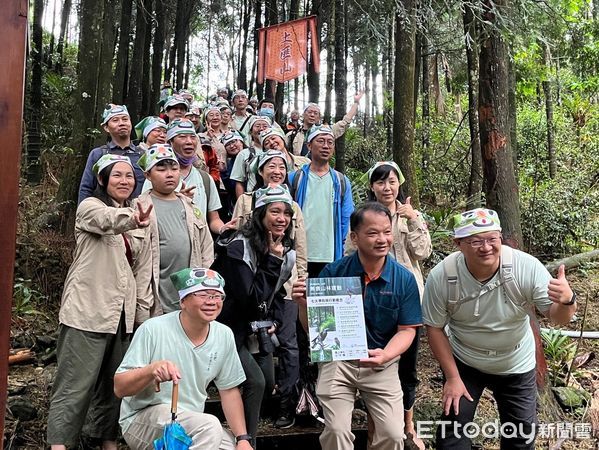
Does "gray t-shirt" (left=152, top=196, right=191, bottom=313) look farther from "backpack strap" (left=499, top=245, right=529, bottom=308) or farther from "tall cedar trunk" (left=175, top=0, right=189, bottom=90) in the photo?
"tall cedar trunk" (left=175, top=0, right=189, bottom=90)

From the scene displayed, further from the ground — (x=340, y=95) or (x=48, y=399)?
(x=340, y=95)

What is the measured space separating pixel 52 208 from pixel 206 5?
14467mm

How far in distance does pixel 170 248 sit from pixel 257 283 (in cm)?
76

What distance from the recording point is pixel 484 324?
3545mm

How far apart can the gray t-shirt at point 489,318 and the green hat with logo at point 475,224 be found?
30 centimetres

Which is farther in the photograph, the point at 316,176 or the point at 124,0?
the point at 124,0

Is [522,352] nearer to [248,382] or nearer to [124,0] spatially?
[248,382]

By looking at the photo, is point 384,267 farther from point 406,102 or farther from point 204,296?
point 406,102

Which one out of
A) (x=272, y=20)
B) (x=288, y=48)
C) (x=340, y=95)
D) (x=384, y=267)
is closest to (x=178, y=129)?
(x=384, y=267)

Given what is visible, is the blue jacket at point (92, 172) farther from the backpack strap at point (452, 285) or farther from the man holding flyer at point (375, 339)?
the backpack strap at point (452, 285)

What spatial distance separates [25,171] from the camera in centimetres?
1045

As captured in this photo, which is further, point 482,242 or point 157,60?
point 157,60

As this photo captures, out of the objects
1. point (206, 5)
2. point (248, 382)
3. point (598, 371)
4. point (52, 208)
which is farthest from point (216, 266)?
point (206, 5)

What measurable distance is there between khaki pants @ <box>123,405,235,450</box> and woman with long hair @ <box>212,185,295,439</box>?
26.8 inches
